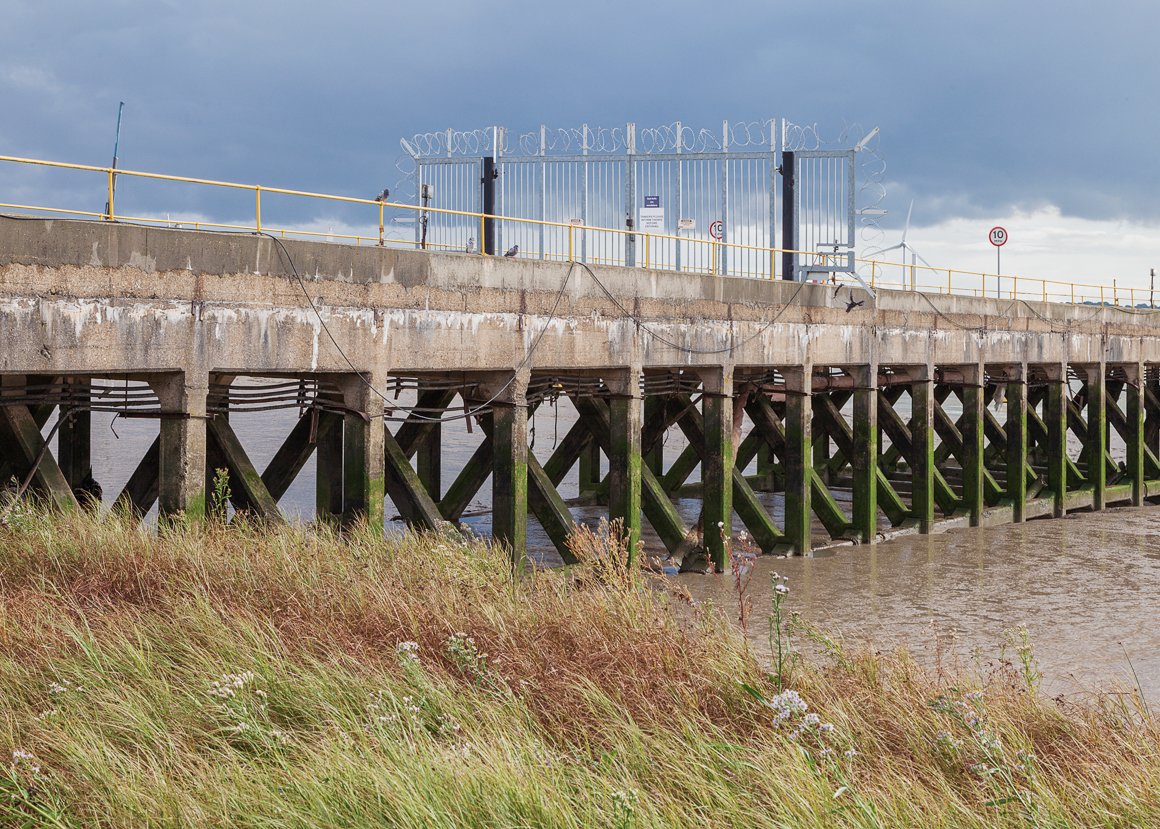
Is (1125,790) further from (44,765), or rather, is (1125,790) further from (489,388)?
(489,388)

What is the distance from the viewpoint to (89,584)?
7.74 metres

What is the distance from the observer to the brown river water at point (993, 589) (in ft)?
39.4

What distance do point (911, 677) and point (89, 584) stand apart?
4951 millimetres

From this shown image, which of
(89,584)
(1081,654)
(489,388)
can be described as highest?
(489,388)

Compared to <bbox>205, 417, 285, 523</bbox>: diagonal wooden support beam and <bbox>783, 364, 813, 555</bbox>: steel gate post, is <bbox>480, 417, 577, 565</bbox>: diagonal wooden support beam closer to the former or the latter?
<bbox>205, 417, 285, 523</bbox>: diagonal wooden support beam

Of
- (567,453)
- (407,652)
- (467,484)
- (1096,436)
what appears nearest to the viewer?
(407,652)

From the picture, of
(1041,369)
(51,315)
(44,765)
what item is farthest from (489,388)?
(1041,369)

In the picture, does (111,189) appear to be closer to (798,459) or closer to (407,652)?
(407,652)

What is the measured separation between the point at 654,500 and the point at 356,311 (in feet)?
17.3

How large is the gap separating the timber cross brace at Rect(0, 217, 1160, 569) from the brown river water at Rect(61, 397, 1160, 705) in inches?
27.3

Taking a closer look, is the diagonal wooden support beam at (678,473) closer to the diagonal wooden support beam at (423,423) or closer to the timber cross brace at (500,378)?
the timber cross brace at (500,378)

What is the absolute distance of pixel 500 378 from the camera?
43.2 ft

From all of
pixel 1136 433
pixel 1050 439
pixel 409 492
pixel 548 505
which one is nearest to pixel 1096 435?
pixel 1050 439

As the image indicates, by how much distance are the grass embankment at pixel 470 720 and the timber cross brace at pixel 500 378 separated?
6.71 ft
